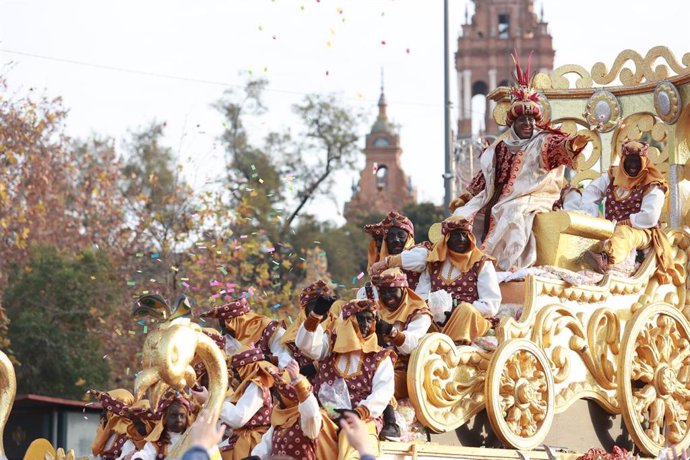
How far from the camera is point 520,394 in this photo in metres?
9.23

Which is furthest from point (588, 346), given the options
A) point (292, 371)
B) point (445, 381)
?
point (292, 371)

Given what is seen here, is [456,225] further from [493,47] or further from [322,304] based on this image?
[493,47]

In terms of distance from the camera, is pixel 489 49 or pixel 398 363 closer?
pixel 398 363

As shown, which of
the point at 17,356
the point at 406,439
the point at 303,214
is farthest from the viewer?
Answer: the point at 303,214

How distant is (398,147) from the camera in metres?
63.4

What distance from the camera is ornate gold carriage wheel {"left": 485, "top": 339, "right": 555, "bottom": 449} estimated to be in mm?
9047

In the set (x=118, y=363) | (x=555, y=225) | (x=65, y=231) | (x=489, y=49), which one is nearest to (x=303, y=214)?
(x=65, y=231)

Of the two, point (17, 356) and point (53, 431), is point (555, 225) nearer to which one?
point (53, 431)

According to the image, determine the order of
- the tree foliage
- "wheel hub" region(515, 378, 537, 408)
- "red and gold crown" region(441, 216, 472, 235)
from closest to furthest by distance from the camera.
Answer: "wheel hub" region(515, 378, 537, 408) → "red and gold crown" region(441, 216, 472, 235) → the tree foliage

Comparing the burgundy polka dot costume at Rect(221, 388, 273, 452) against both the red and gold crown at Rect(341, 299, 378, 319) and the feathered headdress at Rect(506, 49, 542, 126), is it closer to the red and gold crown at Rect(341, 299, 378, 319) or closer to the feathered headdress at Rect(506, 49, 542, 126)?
the red and gold crown at Rect(341, 299, 378, 319)

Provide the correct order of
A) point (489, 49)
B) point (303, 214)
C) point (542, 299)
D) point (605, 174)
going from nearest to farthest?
point (542, 299) → point (605, 174) → point (303, 214) → point (489, 49)

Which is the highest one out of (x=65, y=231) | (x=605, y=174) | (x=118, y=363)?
(x=605, y=174)

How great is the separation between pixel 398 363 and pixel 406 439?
1.85 ft

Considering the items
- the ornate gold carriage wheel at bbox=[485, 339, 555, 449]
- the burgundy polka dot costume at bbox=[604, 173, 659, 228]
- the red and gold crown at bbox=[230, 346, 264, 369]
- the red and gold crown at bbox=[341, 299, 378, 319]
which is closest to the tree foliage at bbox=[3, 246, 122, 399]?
the burgundy polka dot costume at bbox=[604, 173, 659, 228]
